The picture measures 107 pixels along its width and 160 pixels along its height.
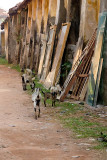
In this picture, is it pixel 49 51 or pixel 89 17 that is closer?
pixel 89 17

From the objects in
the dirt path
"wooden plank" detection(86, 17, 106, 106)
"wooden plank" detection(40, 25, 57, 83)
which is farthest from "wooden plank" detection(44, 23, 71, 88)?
the dirt path

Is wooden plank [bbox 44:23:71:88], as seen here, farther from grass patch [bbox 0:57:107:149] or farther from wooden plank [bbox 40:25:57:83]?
grass patch [bbox 0:57:107:149]

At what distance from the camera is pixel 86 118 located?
26.7 feet

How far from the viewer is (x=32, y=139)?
20.3 feet

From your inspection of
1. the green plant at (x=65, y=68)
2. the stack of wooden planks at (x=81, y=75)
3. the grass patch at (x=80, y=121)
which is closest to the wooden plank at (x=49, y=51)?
the green plant at (x=65, y=68)

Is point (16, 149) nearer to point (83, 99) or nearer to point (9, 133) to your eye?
point (9, 133)

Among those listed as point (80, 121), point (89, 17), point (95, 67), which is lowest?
point (80, 121)

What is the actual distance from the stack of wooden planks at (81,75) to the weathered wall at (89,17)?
86 cm

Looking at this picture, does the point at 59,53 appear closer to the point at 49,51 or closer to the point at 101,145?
the point at 49,51

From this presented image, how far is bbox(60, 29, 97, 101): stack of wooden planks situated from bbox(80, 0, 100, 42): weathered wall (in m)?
0.86

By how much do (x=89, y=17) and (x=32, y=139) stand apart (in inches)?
263

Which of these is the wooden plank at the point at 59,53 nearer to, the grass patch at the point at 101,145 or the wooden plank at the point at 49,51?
the wooden plank at the point at 49,51

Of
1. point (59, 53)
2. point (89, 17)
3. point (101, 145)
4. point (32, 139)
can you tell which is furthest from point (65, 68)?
→ point (101, 145)

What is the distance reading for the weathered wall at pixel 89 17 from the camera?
11.7 meters
